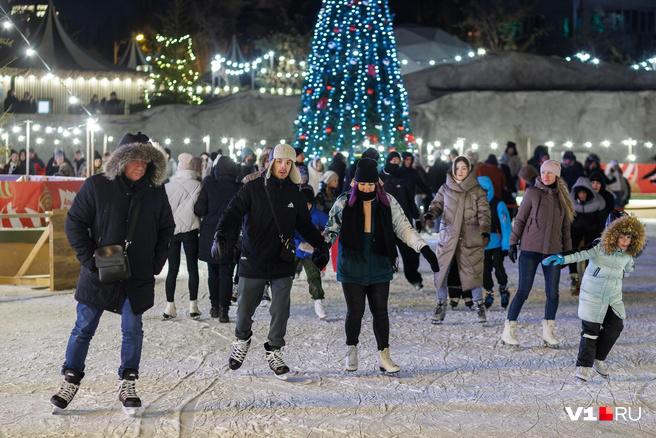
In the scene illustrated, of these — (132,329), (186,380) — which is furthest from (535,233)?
(132,329)

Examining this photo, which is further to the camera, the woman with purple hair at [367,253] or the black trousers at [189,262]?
the black trousers at [189,262]

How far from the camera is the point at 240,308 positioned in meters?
7.70

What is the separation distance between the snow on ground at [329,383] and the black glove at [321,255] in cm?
77

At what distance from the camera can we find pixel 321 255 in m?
7.61

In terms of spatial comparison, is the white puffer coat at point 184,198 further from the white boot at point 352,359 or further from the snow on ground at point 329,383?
the white boot at point 352,359

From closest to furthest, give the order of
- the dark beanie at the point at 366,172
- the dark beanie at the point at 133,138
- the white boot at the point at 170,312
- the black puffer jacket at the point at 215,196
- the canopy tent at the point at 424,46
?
1. the dark beanie at the point at 366,172
2. the dark beanie at the point at 133,138
3. the black puffer jacket at the point at 215,196
4. the white boot at the point at 170,312
5. the canopy tent at the point at 424,46

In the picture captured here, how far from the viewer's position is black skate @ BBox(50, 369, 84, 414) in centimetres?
634

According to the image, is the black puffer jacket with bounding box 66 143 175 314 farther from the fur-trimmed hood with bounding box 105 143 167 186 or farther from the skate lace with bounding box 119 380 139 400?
the skate lace with bounding box 119 380 139 400

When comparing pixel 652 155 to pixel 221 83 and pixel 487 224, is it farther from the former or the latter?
pixel 487 224

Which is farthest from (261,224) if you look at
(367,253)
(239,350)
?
(239,350)

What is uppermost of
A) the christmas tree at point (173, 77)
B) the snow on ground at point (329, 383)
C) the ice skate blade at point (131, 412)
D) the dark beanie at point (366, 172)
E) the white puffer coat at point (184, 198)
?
the christmas tree at point (173, 77)

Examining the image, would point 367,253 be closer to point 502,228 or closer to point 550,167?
point 550,167

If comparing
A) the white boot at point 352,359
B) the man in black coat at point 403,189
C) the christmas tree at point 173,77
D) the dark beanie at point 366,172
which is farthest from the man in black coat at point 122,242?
the christmas tree at point 173,77

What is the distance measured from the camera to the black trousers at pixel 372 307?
7.73 m
